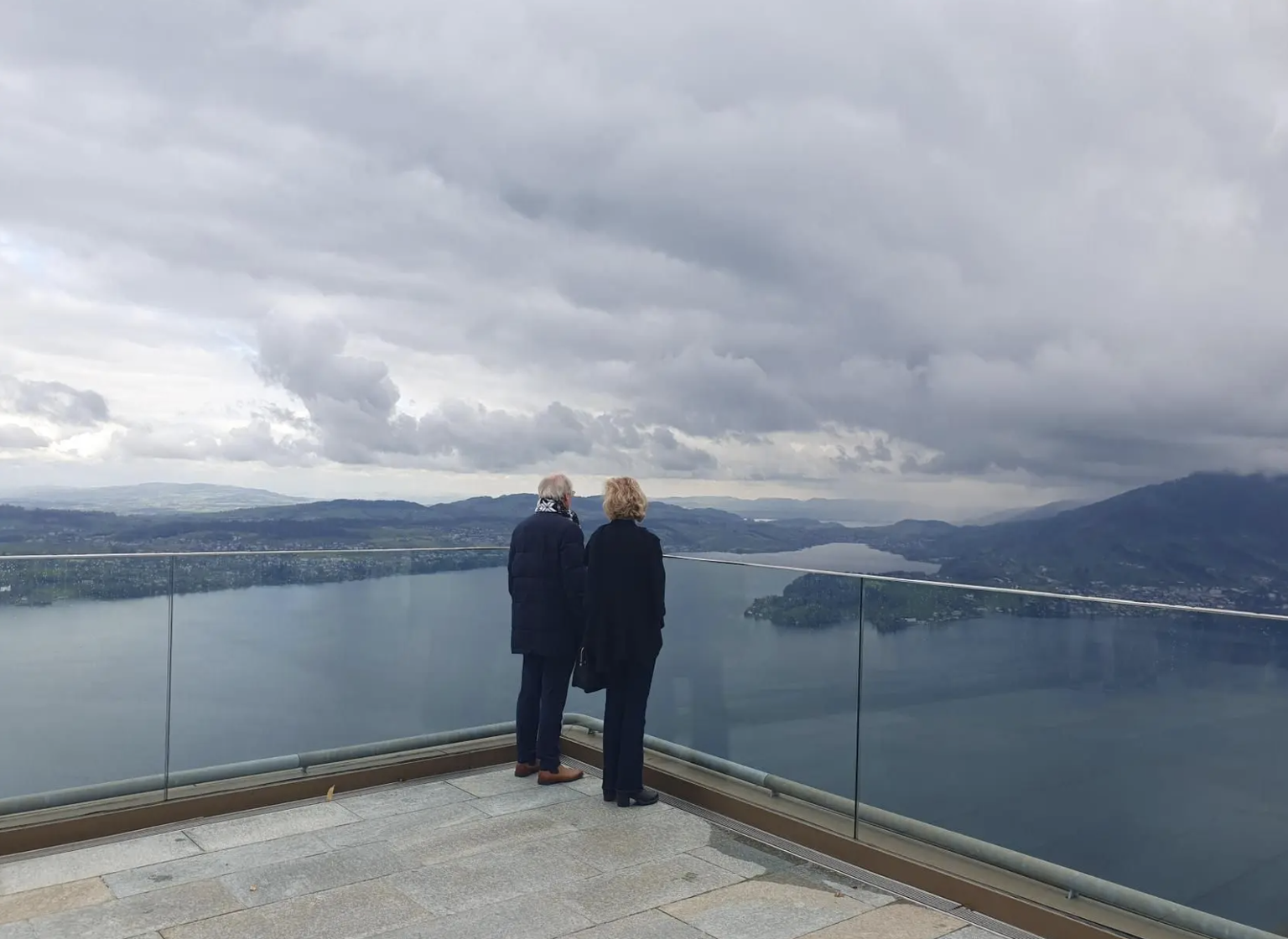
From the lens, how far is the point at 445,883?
447cm

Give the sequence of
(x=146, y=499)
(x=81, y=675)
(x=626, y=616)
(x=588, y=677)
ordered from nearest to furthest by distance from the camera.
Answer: (x=81, y=675)
(x=626, y=616)
(x=588, y=677)
(x=146, y=499)

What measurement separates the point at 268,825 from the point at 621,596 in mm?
2209

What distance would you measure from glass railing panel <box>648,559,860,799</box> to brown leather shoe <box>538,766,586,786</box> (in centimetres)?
59

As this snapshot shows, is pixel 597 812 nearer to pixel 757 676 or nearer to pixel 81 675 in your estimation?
pixel 757 676

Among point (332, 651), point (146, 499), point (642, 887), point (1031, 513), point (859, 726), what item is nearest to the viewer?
point (642, 887)

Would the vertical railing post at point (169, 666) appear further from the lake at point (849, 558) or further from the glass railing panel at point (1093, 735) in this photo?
the lake at point (849, 558)

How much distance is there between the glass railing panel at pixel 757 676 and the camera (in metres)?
→ 5.17

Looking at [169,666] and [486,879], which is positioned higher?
[169,666]

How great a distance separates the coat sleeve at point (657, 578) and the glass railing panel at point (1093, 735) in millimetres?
1222

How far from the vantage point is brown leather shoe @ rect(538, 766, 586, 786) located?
6051 millimetres

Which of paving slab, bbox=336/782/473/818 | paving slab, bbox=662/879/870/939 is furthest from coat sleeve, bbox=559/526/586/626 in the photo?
paving slab, bbox=662/879/870/939

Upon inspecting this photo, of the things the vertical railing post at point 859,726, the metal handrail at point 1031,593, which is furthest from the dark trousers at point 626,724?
the vertical railing post at point 859,726

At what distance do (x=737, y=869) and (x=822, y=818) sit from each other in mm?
635

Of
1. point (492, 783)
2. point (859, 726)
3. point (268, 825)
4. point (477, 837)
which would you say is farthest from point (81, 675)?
point (859, 726)
